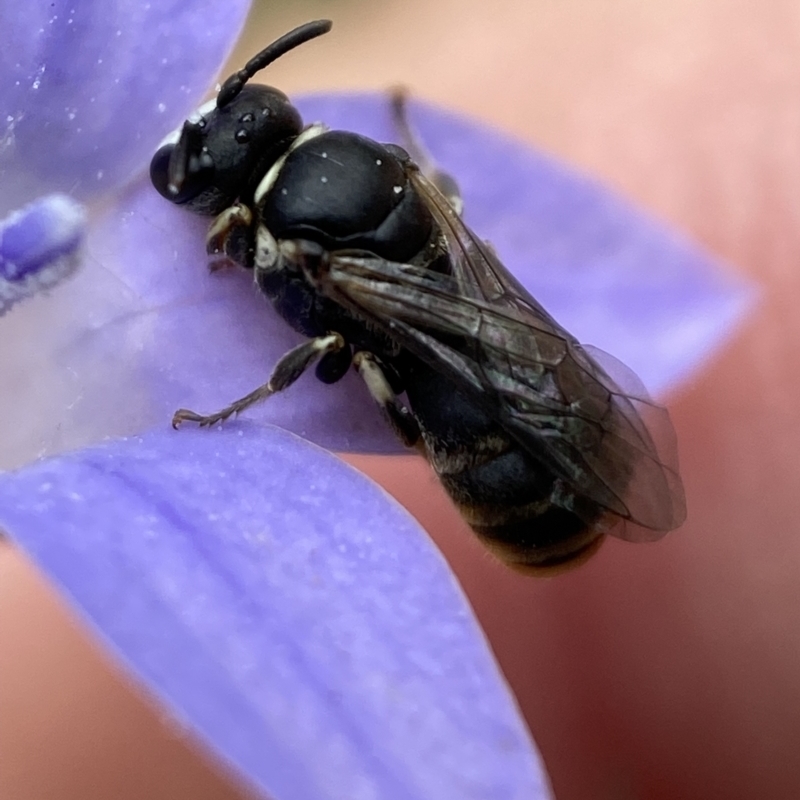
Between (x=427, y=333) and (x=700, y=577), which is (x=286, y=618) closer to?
(x=427, y=333)

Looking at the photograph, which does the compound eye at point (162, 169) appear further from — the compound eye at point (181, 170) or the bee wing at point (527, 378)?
the bee wing at point (527, 378)

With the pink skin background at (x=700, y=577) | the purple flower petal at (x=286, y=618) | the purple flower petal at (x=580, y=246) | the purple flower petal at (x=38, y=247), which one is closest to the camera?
the purple flower petal at (x=286, y=618)

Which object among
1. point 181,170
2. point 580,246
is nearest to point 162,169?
point 181,170

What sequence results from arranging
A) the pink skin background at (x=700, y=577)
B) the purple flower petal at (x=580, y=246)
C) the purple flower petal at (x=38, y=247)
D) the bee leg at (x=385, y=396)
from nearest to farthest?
the purple flower petal at (x=38, y=247) < the bee leg at (x=385, y=396) < the purple flower petal at (x=580, y=246) < the pink skin background at (x=700, y=577)

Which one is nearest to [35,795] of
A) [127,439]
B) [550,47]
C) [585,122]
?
[127,439]

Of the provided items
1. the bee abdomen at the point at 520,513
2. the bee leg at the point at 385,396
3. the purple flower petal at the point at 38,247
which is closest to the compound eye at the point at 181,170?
the purple flower petal at the point at 38,247

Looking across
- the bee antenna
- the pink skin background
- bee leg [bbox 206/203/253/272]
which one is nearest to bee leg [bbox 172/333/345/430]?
bee leg [bbox 206/203/253/272]

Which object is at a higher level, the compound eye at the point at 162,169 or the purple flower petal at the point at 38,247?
the purple flower petal at the point at 38,247

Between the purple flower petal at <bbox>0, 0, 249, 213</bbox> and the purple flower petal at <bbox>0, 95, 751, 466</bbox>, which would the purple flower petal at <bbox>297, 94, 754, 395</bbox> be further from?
the purple flower petal at <bbox>0, 0, 249, 213</bbox>
